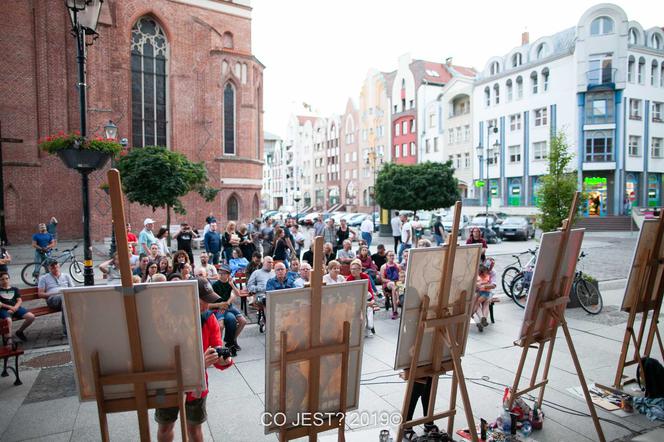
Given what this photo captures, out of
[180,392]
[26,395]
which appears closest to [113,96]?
[26,395]

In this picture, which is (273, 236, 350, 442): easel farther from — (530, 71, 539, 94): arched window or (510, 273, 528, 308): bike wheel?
(530, 71, 539, 94): arched window

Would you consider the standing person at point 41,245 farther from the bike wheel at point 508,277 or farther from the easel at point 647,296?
the easel at point 647,296

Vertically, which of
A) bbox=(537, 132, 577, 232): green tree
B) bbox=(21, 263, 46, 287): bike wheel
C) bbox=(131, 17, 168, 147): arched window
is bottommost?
bbox=(21, 263, 46, 287): bike wheel

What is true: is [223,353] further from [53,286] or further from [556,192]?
[556,192]

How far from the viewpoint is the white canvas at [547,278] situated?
4.30 meters

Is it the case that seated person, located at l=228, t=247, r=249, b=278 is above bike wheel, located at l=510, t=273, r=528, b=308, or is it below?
above

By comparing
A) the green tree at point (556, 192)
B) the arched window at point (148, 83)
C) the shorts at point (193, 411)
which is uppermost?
the arched window at point (148, 83)

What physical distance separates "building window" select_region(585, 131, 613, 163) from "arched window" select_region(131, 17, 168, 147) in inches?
1379

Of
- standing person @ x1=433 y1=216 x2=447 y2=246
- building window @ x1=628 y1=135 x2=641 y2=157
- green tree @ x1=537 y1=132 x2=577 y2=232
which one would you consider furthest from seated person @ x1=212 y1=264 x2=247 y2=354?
building window @ x1=628 y1=135 x2=641 y2=157

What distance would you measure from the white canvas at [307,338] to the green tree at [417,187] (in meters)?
27.0

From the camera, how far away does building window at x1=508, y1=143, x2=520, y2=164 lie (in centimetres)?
4419

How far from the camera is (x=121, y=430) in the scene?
4621 millimetres

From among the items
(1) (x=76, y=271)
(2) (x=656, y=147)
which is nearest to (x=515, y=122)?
(2) (x=656, y=147)

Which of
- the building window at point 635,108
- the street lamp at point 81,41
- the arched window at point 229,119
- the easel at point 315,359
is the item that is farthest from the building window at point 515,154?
the easel at point 315,359
